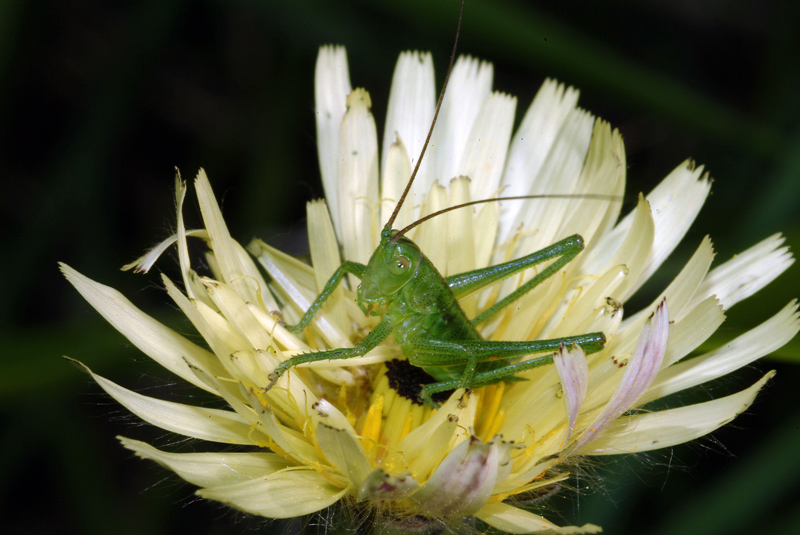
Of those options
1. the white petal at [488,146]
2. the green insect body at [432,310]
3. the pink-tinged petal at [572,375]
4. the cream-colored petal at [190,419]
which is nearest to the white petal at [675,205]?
the green insect body at [432,310]

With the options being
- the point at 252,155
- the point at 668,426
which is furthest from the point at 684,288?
the point at 252,155

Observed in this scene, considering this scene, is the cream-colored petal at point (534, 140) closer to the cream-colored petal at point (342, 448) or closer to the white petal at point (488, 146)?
the white petal at point (488, 146)

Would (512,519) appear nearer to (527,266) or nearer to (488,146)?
(527,266)

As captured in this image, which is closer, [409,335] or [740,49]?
[409,335]

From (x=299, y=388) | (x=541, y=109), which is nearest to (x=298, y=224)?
(x=299, y=388)

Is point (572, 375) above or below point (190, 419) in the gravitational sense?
above

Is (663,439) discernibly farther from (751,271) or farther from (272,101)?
(272,101)
